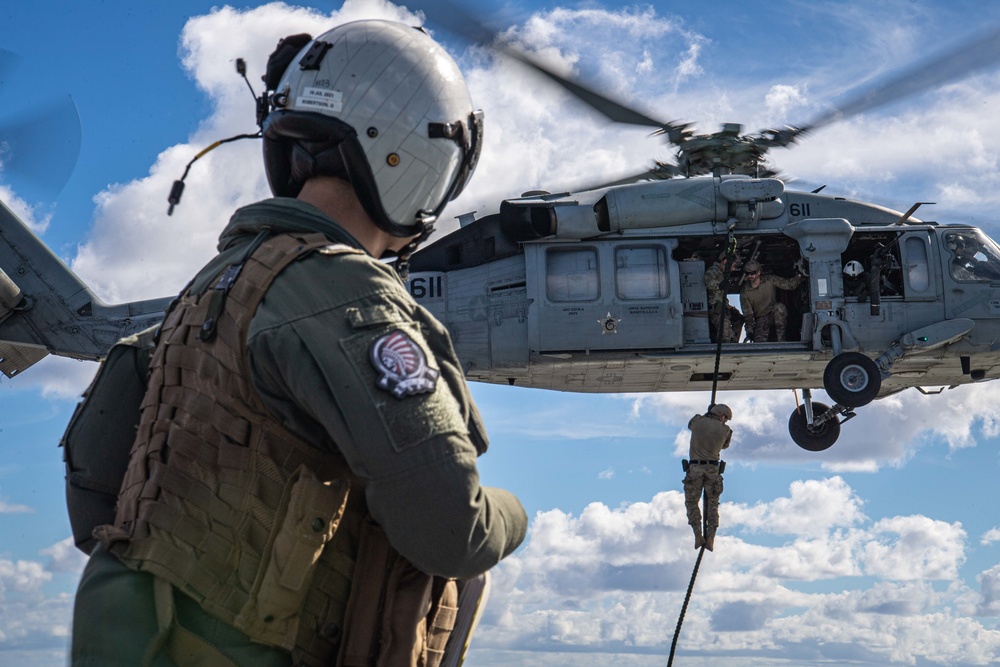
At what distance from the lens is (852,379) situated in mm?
12266

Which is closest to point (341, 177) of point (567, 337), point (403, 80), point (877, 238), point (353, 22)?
point (403, 80)

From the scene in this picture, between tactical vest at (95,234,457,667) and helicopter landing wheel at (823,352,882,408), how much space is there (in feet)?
36.8

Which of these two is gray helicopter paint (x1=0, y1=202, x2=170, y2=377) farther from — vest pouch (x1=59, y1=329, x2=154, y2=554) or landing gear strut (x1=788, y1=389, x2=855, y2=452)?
vest pouch (x1=59, y1=329, x2=154, y2=554)

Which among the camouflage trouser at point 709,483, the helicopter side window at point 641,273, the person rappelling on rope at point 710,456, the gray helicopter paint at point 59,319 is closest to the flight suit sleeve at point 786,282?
the helicopter side window at point 641,273

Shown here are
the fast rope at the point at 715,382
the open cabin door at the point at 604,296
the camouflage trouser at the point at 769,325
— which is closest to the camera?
the fast rope at the point at 715,382

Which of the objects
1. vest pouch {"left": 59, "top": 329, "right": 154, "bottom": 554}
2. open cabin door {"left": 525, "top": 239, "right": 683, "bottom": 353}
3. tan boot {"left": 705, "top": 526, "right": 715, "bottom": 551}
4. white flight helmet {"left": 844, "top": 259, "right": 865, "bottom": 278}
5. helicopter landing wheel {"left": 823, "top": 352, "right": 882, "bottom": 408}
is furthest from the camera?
white flight helmet {"left": 844, "top": 259, "right": 865, "bottom": 278}

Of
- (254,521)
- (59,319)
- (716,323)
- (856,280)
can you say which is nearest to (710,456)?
(716,323)

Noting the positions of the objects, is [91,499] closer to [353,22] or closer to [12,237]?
[353,22]

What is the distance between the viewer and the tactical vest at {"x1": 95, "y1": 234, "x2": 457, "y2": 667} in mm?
1675

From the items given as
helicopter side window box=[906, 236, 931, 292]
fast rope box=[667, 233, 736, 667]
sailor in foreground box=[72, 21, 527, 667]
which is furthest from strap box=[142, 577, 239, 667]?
helicopter side window box=[906, 236, 931, 292]

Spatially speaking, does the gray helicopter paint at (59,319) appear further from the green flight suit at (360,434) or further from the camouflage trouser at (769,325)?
the green flight suit at (360,434)

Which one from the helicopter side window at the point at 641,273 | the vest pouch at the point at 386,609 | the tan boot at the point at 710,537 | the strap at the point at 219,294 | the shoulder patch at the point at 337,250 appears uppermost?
the helicopter side window at the point at 641,273

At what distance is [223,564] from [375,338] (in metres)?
0.45

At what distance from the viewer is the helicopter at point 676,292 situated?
12062 mm
